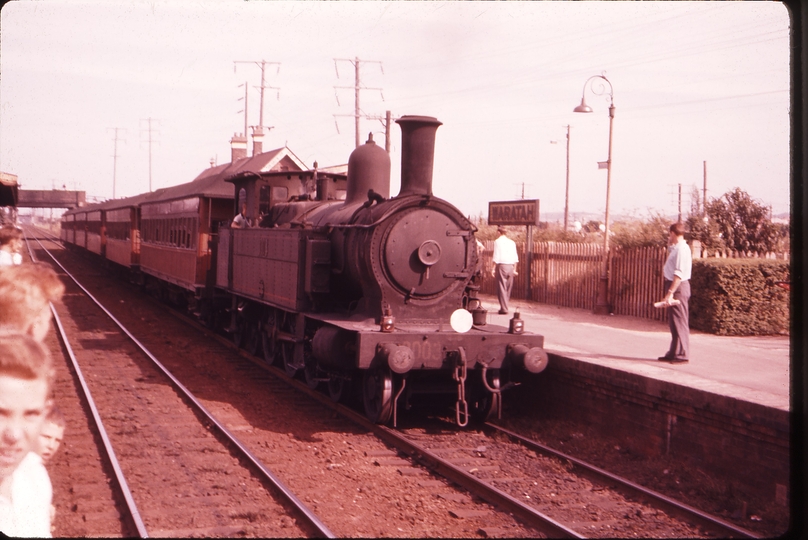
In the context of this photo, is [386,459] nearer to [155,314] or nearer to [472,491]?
[472,491]

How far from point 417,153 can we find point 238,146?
2833cm

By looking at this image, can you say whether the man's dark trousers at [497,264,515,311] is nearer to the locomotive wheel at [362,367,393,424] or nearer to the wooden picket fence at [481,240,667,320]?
the wooden picket fence at [481,240,667,320]

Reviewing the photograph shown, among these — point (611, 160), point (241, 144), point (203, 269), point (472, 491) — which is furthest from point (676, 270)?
point (241, 144)

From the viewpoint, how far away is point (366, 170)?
9.23 meters

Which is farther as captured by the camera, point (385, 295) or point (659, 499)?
point (385, 295)

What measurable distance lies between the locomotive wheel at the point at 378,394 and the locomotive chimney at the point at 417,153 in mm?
1974

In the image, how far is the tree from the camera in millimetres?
15594

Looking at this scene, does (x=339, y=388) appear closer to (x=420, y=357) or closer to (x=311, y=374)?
(x=311, y=374)

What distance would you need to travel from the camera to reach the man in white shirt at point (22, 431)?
183 cm

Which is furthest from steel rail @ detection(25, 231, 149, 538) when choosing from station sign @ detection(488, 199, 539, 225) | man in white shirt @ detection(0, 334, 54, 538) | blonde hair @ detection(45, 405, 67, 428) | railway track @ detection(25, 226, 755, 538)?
station sign @ detection(488, 199, 539, 225)

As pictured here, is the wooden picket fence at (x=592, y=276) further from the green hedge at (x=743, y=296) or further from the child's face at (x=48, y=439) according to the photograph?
the child's face at (x=48, y=439)

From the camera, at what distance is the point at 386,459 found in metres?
6.91

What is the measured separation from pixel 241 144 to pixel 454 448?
29.8 metres

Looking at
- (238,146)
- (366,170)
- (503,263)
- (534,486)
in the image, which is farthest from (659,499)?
(238,146)
